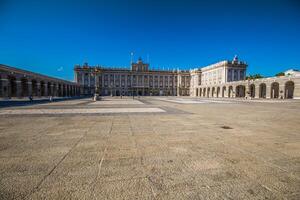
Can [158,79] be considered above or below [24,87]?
above

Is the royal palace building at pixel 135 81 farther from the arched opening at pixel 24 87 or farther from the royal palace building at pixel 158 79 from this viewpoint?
the arched opening at pixel 24 87

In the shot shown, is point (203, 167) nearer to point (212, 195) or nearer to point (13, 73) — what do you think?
point (212, 195)

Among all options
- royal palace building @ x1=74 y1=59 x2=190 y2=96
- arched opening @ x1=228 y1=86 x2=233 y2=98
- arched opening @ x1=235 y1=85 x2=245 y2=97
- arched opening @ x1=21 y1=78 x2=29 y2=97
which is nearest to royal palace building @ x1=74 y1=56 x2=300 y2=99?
royal palace building @ x1=74 y1=59 x2=190 y2=96

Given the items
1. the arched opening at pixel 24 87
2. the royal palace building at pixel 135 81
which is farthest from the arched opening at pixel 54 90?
the royal palace building at pixel 135 81

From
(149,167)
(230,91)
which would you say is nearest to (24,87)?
(149,167)

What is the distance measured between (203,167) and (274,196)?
1.12 meters

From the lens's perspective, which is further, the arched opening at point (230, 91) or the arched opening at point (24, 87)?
the arched opening at point (230, 91)

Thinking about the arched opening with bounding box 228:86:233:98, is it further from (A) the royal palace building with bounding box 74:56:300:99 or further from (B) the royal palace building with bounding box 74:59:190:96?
(B) the royal palace building with bounding box 74:59:190:96

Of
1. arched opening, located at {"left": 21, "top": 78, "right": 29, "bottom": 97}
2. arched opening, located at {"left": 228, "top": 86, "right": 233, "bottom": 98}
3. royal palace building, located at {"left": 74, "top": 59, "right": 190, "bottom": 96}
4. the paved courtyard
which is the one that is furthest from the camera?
royal palace building, located at {"left": 74, "top": 59, "right": 190, "bottom": 96}

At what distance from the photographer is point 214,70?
279 ft

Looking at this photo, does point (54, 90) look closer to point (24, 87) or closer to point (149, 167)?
point (24, 87)

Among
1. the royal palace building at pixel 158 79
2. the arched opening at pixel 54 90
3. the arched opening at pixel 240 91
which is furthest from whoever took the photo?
the royal palace building at pixel 158 79

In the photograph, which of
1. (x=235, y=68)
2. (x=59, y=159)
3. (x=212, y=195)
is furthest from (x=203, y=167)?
(x=235, y=68)

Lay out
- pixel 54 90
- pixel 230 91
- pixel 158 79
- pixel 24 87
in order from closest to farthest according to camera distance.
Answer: pixel 24 87 < pixel 54 90 < pixel 230 91 < pixel 158 79
